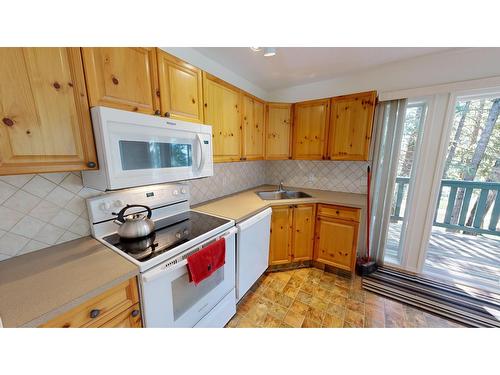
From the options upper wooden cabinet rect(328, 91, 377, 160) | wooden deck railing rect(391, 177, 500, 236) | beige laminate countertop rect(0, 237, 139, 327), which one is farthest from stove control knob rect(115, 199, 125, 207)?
wooden deck railing rect(391, 177, 500, 236)

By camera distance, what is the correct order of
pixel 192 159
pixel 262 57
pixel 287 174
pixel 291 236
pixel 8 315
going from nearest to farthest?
pixel 8 315
pixel 192 159
pixel 262 57
pixel 291 236
pixel 287 174

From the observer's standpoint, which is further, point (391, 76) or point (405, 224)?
point (405, 224)

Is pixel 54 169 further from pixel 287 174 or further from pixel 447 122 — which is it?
pixel 447 122

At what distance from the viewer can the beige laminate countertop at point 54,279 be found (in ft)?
2.05

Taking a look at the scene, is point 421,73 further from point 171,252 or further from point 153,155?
point 171,252

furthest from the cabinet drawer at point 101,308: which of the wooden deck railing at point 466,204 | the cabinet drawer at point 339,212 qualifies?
the wooden deck railing at point 466,204

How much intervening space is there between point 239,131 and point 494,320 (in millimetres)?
2843

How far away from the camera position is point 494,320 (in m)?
1.52

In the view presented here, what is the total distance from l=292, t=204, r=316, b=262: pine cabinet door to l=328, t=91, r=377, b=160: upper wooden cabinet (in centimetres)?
71

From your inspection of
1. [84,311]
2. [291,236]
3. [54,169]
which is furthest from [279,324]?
[54,169]

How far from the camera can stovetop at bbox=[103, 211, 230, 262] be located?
3.30 feet

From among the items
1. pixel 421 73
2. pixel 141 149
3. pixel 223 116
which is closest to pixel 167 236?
pixel 141 149

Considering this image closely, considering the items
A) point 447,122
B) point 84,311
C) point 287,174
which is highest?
point 447,122

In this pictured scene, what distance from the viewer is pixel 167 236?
1193 mm
